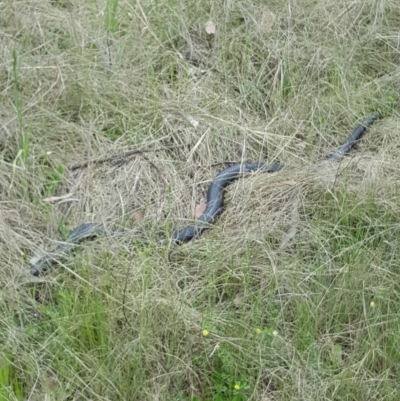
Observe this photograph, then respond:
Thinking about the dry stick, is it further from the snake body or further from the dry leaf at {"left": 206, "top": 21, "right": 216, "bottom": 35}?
the dry leaf at {"left": 206, "top": 21, "right": 216, "bottom": 35}

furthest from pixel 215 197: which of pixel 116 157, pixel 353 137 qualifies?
pixel 353 137

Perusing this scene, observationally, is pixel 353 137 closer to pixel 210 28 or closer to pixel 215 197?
pixel 215 197

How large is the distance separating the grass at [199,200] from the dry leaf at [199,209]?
26 millimetres

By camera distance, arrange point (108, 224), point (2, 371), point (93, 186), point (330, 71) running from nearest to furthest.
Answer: point (2, 371), point (108, 224), point (93, 186), point (330, 71)

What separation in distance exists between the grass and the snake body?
0.04 metres

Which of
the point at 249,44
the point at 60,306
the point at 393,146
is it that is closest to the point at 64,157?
the point at 60,306

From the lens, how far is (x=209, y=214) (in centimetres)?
327

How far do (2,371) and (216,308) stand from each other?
2.48 ft

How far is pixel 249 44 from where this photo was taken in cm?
411

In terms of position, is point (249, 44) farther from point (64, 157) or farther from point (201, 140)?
point (64, 157)

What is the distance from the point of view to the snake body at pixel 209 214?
9.63 feet

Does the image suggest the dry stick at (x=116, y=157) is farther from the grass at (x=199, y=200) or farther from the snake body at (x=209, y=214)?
the snake body at (x=209, y=214)

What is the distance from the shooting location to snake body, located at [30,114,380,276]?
9.63ft

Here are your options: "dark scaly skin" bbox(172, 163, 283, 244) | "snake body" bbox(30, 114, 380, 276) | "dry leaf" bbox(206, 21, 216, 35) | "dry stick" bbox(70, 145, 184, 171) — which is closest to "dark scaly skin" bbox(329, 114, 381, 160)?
"snake body" bbox(30, 114, 380, 276)
